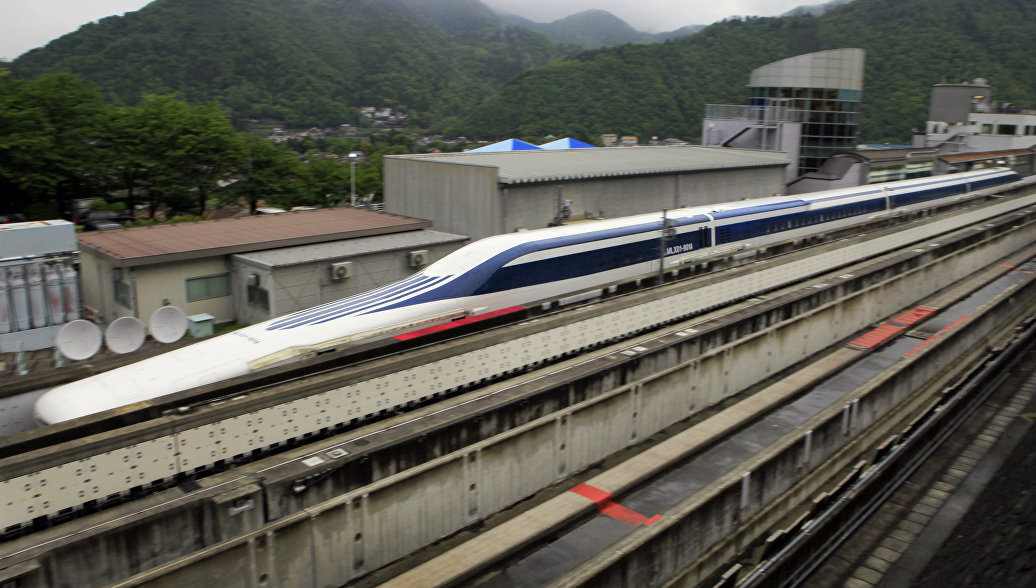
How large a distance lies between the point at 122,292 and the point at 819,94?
53.0 m

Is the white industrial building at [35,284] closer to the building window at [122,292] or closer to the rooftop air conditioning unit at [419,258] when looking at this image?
the building window at [122,292]

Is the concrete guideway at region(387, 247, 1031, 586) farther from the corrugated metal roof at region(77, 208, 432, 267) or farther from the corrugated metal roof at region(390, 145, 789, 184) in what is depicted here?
the corrugated metal roof at region(77, 208, 432, 267)

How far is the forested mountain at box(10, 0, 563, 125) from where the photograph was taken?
104375 millimetres

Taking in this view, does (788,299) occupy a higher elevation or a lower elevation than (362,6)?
lower

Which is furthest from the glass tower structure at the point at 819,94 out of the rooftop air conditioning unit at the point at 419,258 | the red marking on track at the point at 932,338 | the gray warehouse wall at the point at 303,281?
the gray warehouse wall at the point at 303,281

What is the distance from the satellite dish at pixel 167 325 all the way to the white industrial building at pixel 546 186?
45.8ft

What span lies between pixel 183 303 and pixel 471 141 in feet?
317

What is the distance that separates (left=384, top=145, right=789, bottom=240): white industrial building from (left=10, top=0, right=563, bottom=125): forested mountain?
3205 inches

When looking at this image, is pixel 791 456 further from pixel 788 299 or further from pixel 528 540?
pixel 788 299

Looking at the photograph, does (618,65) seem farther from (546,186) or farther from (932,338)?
A: (932,338)

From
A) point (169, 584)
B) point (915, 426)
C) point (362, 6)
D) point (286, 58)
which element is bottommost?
point (915, 426)

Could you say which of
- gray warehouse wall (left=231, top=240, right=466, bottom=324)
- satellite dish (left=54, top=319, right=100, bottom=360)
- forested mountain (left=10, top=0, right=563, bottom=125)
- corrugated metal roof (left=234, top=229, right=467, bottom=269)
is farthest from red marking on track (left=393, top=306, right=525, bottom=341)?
forested mountain (left=10, top=0, right=563, bottom=125)

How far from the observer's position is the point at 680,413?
16.2m

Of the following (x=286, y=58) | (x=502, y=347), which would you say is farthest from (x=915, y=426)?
(x=286, y=58)
